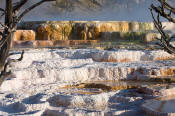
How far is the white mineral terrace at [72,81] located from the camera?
6359 mm

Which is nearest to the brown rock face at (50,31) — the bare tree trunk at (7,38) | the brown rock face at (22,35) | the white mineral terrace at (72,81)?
the brown rock face at (22,35)

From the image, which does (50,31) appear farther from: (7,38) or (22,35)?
(7,38)

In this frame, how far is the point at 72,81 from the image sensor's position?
9242 millimetres

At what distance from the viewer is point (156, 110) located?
547 cm

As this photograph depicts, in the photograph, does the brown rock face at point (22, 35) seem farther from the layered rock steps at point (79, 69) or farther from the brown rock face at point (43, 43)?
the layered rock steps at point (79, 69)

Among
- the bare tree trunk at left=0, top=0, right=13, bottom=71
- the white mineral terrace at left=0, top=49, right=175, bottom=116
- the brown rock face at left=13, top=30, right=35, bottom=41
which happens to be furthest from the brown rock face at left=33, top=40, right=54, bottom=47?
the bare tree trunk at left=0, top=0, right=13, bottom=71

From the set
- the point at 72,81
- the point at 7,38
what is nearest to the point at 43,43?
→ the point at 72,81

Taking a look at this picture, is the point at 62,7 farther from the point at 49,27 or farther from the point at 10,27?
the point at 10,27

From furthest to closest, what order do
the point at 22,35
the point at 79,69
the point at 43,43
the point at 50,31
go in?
the point at 50,31 < the point at 22,35 < the point at 43,43 < the point at 79,69

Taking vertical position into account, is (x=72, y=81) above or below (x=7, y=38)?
below

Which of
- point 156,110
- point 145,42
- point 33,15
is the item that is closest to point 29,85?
point 156,110

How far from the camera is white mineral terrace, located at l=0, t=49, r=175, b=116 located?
636cm

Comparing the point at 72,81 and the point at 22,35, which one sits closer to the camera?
the point at 72,81

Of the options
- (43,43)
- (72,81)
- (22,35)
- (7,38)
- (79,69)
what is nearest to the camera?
(7,38)
